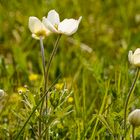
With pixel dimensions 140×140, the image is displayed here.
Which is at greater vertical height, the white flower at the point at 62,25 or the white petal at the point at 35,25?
the white petal at the point at 35,25

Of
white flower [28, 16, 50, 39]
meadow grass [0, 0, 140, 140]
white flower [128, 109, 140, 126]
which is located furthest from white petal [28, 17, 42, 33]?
white flower [128, 109, 140, 126]

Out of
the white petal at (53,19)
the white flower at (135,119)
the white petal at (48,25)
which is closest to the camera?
the white flower at (135,119)

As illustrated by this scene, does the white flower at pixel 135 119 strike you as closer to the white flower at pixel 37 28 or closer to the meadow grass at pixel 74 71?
the meadow grass at pixel 74 71

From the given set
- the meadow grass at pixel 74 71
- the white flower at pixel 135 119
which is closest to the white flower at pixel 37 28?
the meadow grass at pixel 74 71

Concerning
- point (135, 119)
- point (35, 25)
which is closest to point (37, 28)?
point (35, 25)

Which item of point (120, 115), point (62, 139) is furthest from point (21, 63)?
point (120, 115)

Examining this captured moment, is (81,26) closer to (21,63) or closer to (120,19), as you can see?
(120,19)

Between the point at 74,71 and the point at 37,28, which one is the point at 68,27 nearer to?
the point at 37,28
